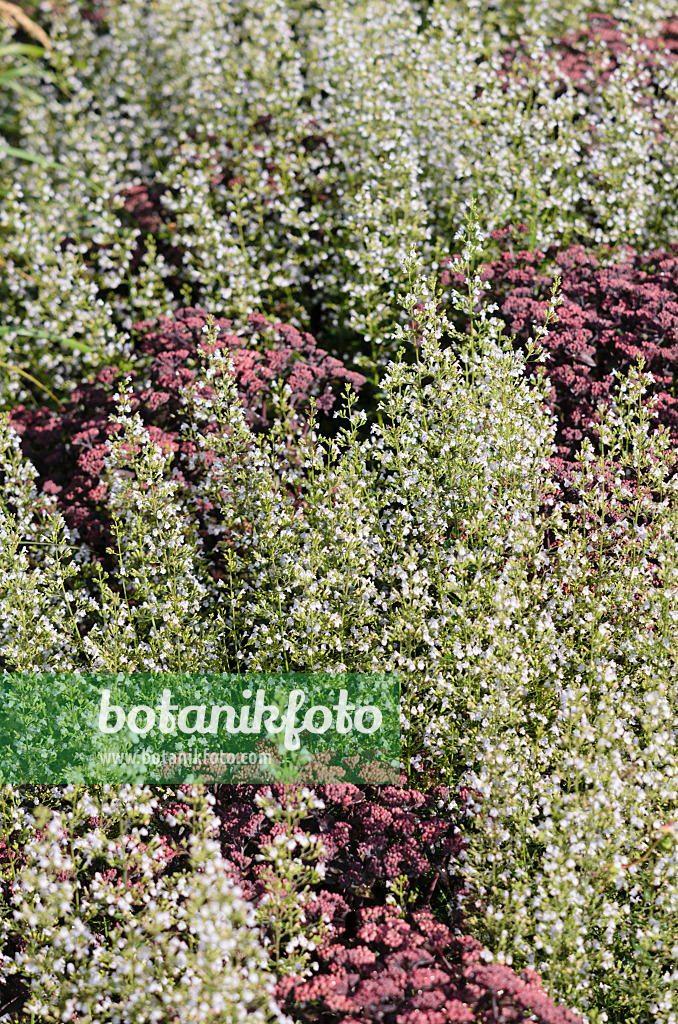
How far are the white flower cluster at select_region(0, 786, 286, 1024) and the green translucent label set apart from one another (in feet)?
1.36

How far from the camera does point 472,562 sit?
5.25 meters

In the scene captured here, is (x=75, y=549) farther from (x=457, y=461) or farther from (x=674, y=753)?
(x=674, y=753)

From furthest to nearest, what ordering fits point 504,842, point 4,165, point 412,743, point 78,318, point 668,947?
point 4,165 → point 78,318 → point 412,743 → point 504,842 → point 668,947

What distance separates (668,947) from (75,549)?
4.39 meters

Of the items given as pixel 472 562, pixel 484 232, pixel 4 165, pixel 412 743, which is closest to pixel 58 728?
pixel 412 743

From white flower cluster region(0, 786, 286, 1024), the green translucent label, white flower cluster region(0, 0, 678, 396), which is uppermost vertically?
white flower cluster region(0, 0, 678, 396)

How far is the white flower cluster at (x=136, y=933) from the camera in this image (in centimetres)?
340

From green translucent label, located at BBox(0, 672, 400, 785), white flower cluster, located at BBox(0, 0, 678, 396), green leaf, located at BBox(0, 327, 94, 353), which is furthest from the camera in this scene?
white flower cluster, located at BBox(0, 0, 678, 396)

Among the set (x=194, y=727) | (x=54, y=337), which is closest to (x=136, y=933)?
(x=194, y=727)

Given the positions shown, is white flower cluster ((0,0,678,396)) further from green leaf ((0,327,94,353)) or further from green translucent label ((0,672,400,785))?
green translucent label ((0,672,400,785))

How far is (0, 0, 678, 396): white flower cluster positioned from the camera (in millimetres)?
7785

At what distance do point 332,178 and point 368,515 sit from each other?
410cm

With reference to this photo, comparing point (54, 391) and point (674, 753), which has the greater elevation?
point (54, 391)

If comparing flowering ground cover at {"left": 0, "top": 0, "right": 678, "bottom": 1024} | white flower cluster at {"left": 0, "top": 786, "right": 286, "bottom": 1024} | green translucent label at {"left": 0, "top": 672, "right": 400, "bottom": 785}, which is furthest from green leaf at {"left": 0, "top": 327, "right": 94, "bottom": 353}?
white flower cluster at {"left": 0, "top": 786, "right": 286, "bottom": 1024}
